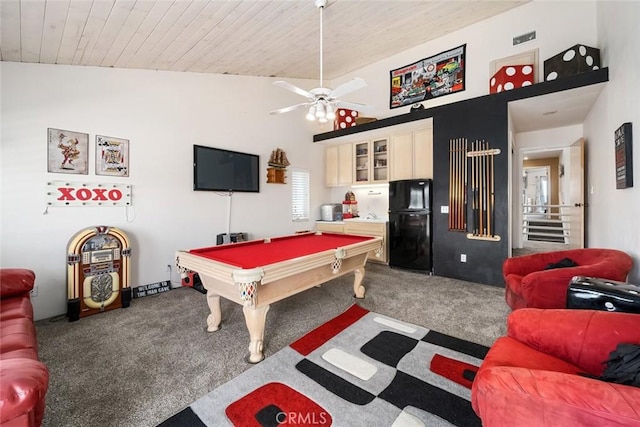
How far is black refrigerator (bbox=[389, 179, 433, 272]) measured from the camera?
4.21 m

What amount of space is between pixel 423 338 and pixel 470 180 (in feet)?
8.28

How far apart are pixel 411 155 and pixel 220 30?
3.32 metres

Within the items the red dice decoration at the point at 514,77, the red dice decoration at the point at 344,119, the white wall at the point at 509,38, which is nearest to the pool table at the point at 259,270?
the red dice decoration at the point at 514,77

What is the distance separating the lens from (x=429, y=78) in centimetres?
461

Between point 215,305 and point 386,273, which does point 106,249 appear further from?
point 386,273

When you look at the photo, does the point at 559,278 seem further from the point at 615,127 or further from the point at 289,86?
the point at 289,86

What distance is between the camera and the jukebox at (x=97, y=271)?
2.72 m

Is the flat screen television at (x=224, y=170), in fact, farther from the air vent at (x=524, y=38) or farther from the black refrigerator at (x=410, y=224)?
the air vent at (x=524, y=38)

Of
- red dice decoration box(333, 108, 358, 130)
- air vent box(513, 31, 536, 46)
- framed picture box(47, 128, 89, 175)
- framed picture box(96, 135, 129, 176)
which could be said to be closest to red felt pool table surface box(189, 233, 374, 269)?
framed picture box(96, 135, 129, 176)

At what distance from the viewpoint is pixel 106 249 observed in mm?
2932

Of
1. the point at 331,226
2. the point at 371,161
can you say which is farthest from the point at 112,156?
the point at 371,161

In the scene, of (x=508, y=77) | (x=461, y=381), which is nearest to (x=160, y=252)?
(x=461, y=381)

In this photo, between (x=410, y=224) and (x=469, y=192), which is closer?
(x=469, y=192)

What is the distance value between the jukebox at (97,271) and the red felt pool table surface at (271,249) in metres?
1.25
